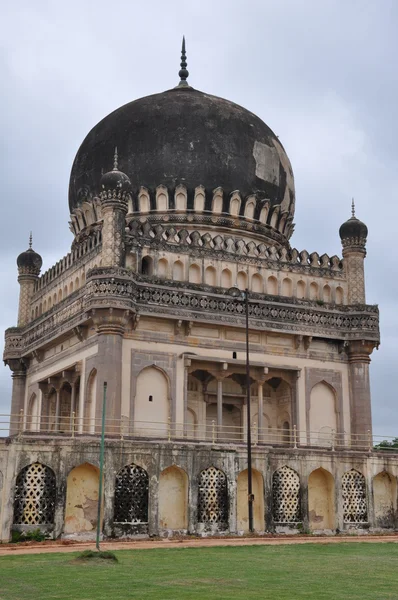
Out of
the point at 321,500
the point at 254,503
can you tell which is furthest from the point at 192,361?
the point at 321,500

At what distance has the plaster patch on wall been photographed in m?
35.8

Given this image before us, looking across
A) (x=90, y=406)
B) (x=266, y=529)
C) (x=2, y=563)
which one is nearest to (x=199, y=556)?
(x=2, y=563)

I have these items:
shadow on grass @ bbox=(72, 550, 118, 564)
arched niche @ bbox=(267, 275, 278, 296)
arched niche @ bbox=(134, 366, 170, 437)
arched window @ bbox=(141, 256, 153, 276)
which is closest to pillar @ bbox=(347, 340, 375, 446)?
arched niche @ bbox=(267, 275, 278, 296)

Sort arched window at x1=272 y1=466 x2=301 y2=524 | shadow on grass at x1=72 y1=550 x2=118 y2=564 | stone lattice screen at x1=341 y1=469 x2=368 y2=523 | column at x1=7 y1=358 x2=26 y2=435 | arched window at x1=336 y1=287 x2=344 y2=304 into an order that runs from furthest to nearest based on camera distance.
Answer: column at x1=7 y1=358 x2=26 y2=435, arched window at x1=336 y1=287 x2=344 y2=304, stone lattice screen at x1=341 y1=469 x2=368 y2=523, arched window at x1=272 y1=466 x2=301 y2=524, shadow on grass at x1=72 y1=550 x2=118 y2=564

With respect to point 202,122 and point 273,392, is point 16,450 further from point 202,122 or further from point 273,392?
point 202,122

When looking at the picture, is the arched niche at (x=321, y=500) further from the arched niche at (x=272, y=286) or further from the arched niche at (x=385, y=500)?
the arched niche at (x=272, y=286)

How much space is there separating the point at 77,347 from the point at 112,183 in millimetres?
6250

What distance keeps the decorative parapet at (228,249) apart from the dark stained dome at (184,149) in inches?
99.0

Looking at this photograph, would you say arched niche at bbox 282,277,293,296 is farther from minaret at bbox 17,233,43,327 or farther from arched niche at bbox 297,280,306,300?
minaret at bbox 17,233,43,327

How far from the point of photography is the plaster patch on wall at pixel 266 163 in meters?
35.8

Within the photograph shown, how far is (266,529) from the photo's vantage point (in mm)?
24859

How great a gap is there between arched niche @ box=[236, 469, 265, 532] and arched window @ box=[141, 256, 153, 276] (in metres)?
8.95

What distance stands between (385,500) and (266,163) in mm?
15453

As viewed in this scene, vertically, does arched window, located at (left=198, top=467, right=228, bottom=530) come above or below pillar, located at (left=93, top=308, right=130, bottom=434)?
below
